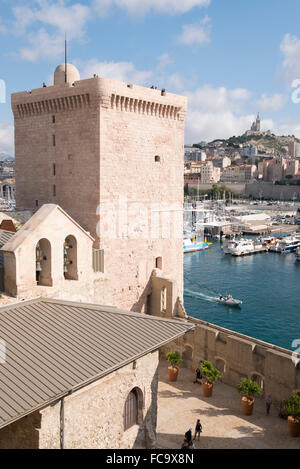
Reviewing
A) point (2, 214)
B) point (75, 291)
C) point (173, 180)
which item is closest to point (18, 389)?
point (75, 291)

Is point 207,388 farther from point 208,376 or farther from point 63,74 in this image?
point 63,74

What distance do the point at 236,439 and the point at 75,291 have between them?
23.9ft

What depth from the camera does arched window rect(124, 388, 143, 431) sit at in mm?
11844

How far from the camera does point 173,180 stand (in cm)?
2139

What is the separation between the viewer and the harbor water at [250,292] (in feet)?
119

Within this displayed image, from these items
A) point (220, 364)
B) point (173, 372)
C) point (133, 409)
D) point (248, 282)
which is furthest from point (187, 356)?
point (248, 282)

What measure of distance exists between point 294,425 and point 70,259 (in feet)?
31.1

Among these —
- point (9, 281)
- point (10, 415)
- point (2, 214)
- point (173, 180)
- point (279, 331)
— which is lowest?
point (279, 331)

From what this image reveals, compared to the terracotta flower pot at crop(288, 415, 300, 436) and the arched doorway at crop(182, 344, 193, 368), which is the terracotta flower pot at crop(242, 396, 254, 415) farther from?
the arched doorway at crop(182, 344, 193, 368)

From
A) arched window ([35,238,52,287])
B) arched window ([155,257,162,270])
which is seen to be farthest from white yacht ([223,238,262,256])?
arched window ([35,238,52,287])

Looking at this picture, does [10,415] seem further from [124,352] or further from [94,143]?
[94,143]

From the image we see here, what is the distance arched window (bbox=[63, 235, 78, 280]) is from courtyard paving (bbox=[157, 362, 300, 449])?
5892 millimetres

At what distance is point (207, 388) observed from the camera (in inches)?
682

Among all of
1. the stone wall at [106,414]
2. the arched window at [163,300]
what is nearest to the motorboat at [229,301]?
the arched window at [163,300]
